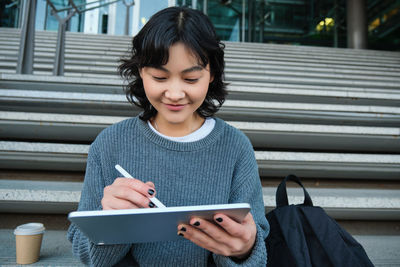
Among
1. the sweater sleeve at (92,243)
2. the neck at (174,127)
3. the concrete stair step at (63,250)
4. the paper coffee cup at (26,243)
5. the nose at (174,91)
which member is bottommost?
the concrete stair step at (63,250)

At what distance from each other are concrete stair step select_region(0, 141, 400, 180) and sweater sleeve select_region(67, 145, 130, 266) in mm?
711

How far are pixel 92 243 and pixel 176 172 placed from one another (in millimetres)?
265

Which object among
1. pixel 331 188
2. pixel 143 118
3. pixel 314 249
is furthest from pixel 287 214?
pixel 331 188

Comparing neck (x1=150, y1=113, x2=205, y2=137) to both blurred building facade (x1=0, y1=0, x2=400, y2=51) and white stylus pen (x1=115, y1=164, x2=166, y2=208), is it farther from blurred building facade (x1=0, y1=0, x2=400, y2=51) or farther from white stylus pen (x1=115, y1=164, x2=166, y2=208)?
blurred building facade (x1=0, y1=0, x2=400, y2=51)

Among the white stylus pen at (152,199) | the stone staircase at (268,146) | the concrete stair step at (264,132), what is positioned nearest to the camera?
the white stylus pen at (152,199)

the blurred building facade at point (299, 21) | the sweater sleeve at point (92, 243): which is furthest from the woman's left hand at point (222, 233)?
the blurred building facade at point (299, 21)

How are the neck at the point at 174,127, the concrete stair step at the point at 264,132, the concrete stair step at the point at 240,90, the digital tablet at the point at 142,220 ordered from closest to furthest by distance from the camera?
the digital tablet at the point at 142,220
the neck at the point at 174,127
the concrete stair step at the point at 264,132
the concrete stair step at the point at 240,90

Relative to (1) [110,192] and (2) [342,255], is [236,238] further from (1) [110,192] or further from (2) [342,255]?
(2) [342,255]

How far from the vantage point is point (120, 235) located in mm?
600

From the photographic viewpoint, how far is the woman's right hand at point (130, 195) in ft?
1.87

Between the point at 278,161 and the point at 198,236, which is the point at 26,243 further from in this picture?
the point at 278,161

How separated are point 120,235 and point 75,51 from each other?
339cm

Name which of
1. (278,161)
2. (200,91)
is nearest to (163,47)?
(200,91)

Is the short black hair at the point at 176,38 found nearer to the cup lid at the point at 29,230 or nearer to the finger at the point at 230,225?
the finger at the point at 230,225
